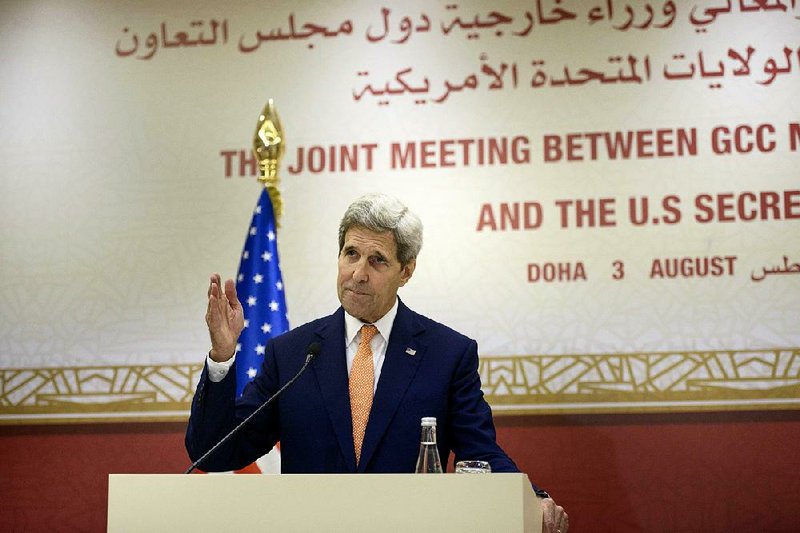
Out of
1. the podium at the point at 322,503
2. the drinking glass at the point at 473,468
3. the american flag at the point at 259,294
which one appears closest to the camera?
the podium at the point at 322,503

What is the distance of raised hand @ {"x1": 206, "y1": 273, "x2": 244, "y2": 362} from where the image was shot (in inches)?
92.7

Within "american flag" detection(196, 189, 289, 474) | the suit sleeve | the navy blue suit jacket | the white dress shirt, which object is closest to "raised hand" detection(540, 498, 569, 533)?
the navy blue suit jacket

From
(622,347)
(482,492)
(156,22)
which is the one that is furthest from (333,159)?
(482,492)

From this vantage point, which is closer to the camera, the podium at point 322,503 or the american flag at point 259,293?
the podium at point 322,503

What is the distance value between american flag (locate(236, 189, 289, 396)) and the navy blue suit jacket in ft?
3.56

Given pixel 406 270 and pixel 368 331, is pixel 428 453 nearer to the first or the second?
pixel 368 331

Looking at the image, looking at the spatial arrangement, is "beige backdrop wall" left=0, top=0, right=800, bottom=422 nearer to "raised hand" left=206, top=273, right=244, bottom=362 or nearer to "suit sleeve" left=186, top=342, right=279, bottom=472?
"suit sleeve" left=186, top=342, right=279, bottom=472

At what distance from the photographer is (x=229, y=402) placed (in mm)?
2424

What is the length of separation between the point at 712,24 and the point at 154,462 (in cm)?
280

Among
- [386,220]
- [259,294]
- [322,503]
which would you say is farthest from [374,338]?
[259,294]

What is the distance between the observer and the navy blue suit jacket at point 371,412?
8.45 feet

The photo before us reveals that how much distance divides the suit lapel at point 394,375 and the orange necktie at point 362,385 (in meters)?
0.03

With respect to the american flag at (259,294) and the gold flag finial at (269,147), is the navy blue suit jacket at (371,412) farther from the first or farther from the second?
the gold flag finial at (269,147)

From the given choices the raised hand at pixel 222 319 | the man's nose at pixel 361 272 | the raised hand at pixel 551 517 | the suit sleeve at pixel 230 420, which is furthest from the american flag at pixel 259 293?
the raised hand at pixel 551 517
